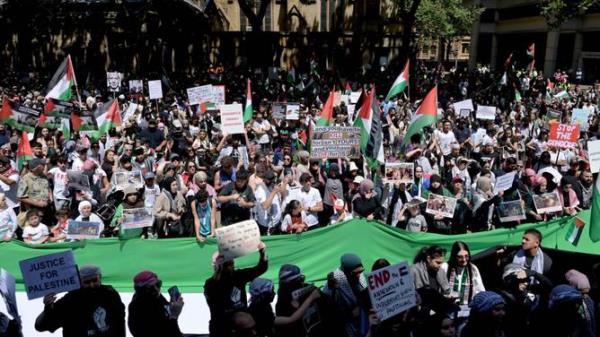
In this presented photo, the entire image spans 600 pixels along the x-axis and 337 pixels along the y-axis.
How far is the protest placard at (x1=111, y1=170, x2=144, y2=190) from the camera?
8.05 m

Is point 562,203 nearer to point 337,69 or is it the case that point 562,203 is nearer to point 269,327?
point 269,327

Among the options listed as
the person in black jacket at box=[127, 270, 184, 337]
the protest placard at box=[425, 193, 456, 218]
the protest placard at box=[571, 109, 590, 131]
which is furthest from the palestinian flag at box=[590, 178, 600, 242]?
the protest placard at box=[571, 109, 590, 131]

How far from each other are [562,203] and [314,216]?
137 inches

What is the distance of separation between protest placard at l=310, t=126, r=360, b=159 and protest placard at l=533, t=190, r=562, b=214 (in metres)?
2.97

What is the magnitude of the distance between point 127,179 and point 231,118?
10.1ft

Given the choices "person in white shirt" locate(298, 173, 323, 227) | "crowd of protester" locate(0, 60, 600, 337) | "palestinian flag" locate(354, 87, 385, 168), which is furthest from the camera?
"palestinian flag" locate(354, 87, 385, 168)

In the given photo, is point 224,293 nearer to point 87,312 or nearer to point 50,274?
point 87,312

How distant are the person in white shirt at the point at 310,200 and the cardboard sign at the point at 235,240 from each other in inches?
120

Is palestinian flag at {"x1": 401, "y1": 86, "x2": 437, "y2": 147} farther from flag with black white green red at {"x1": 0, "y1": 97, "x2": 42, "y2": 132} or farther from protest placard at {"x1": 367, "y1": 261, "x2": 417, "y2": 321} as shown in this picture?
flag with black white green red at {"x1": 0, "y1": 97, "x2": 42, "y2": 132}

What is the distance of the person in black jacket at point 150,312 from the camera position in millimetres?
4293

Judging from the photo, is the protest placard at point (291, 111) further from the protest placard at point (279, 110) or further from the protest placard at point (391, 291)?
the protest placard at point (391, 291)

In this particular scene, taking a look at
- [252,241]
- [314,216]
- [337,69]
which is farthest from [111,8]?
[252,241]

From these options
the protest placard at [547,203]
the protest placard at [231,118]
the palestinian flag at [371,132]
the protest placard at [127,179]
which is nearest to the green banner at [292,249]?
the protest placard at [547,203]

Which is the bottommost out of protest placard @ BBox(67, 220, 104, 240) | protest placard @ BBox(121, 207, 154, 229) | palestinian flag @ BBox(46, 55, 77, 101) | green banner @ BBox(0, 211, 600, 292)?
green banner @ BBox(0, 211, 600, 292)
